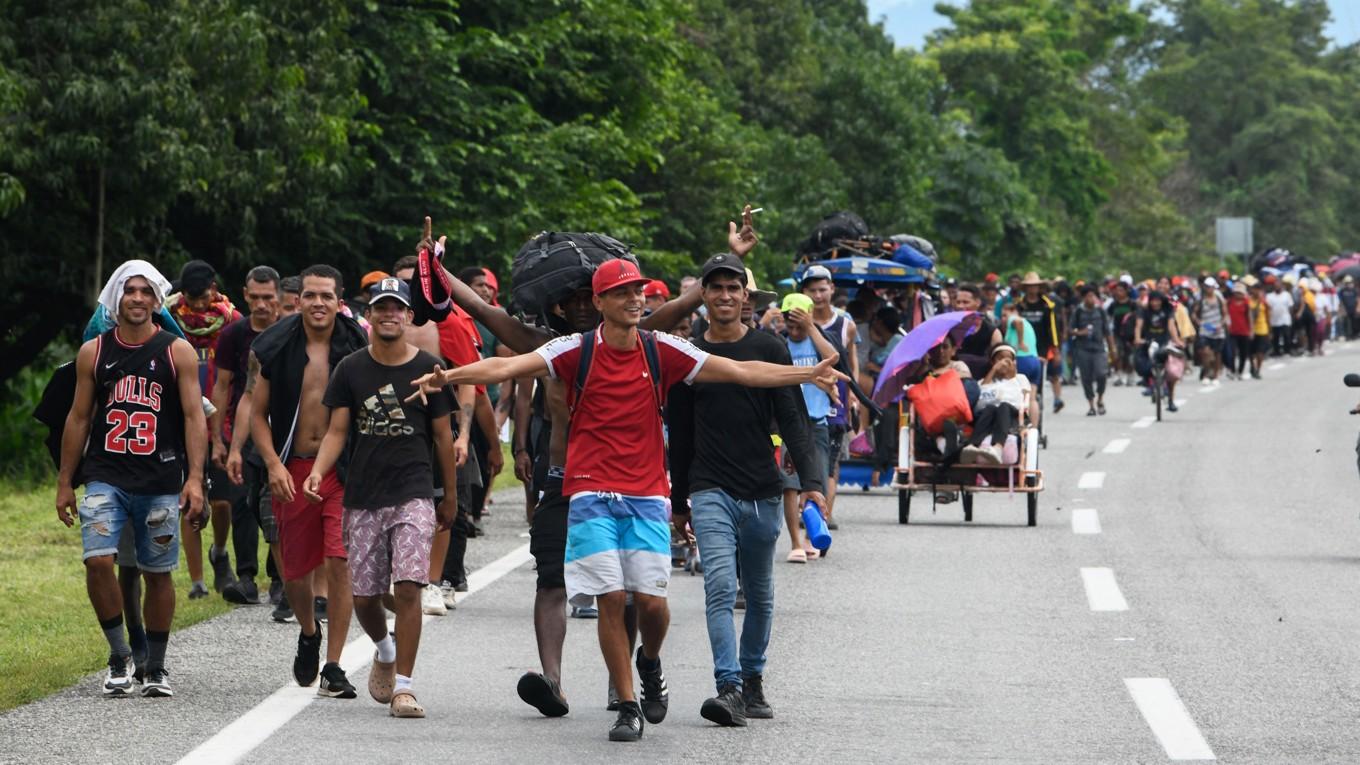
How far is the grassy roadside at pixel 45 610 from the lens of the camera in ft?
31.9

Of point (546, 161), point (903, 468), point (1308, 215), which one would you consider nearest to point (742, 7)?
point (546, 161)

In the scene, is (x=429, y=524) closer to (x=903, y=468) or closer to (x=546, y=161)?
(x=903, y=468)

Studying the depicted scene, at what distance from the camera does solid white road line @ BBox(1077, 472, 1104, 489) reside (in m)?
20.7

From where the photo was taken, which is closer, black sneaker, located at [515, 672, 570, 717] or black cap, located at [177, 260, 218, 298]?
black sneaker, located at [515, 672, 570, 717]

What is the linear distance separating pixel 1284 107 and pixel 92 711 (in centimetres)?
9921

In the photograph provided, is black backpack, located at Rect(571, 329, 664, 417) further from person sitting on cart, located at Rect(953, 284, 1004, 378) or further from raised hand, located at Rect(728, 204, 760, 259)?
person sitting on cart, located at Rect(953, 284, 1004, 378)

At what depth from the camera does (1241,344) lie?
136 feet

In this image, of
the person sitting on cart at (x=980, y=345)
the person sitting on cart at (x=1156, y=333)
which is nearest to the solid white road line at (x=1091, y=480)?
the person sitting on cart at (x=980, y=345)

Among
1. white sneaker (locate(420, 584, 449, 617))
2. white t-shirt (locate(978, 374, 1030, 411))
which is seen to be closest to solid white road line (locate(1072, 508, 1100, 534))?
white t-shirt (locate(978, 374, 1030, 411))

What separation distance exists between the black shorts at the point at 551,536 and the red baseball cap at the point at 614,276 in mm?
833

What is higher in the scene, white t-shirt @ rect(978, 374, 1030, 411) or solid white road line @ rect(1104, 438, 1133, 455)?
white t-shirt @ rect(978, 374, 1030, 411)

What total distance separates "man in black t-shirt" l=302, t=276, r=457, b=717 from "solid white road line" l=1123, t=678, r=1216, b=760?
9.17 feet

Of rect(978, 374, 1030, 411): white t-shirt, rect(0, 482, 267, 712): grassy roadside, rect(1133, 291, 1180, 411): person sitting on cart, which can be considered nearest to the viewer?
rect(0, 482, 267, 712): grassy roadside

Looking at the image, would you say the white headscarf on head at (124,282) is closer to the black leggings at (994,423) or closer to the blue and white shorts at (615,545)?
the blue and white shorts at (615,545)
